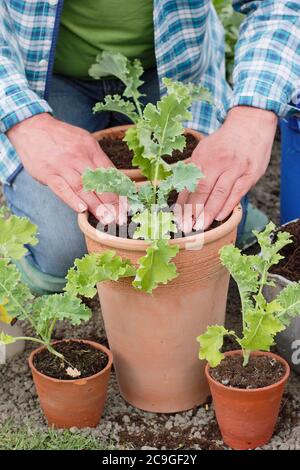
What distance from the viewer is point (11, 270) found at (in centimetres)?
219

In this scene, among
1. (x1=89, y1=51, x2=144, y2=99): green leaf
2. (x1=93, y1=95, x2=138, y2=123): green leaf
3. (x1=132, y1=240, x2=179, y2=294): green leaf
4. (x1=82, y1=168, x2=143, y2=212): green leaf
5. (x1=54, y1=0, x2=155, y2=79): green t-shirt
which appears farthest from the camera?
(x1=54, y1=0, x2=155, y2=79): green t-shirt

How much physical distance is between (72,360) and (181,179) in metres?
0.60

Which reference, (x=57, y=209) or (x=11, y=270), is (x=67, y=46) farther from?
(x=11, y=270)

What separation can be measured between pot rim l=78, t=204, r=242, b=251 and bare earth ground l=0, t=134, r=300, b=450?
0.55 metres

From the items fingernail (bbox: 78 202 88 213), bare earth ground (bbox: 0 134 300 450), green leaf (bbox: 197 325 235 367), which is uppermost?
fingernail (bbox: 78 202 88 213)

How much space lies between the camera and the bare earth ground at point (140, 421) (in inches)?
89.6

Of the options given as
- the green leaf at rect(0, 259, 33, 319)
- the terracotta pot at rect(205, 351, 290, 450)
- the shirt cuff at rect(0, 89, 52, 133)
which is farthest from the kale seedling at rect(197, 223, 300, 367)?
the shirt cuff at rect(0, 89, 52, 133)

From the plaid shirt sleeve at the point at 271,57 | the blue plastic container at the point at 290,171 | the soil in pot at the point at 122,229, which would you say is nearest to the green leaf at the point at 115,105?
the plaid shirt sleeve at the point at 271,57

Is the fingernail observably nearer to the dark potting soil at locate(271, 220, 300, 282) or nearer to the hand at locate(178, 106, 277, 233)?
the hand at locate(178, 106, 277, 233)

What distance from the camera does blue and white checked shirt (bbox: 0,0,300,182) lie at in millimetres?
2539

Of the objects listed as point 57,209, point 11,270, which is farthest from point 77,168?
point 57,209

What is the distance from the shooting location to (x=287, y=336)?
2439 mm

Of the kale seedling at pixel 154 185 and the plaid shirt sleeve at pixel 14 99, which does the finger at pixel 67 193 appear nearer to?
the kale seedling at pixel 154 185

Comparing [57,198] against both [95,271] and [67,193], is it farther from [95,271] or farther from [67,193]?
[95,271]
